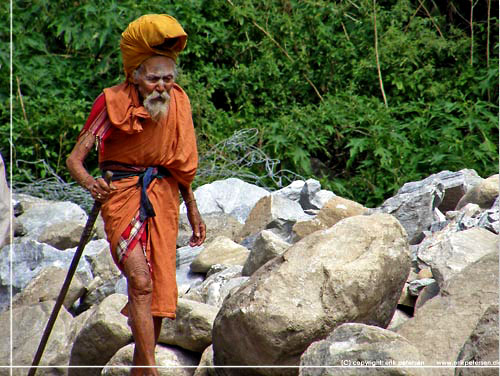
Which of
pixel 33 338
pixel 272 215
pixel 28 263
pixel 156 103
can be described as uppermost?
pixel 156 103

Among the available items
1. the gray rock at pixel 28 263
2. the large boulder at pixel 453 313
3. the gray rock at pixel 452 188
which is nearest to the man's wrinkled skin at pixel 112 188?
the large boulder at pixel 453 313

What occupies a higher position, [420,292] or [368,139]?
[420,292]

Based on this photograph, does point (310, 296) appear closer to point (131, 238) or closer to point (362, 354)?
point (362, 354)

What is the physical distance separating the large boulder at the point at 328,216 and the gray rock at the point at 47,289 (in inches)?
60.9

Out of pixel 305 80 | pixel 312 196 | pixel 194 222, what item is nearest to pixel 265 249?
pixel 194 222

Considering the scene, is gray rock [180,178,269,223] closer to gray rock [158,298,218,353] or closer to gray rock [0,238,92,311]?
gray rock [0,238,92,311]

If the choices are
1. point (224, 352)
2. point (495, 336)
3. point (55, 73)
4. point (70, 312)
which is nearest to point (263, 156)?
point (55, 73)

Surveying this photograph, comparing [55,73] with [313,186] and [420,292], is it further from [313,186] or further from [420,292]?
[420,292]

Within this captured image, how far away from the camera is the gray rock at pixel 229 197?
7.78 m

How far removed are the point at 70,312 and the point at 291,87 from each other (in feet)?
14.3

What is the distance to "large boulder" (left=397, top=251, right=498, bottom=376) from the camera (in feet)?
14.6

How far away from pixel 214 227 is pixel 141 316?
309cm

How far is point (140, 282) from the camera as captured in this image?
175 inches

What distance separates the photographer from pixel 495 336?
3.46 metres
